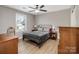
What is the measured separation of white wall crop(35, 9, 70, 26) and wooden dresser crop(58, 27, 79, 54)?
16 cm

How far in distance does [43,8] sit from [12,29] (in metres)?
0.81

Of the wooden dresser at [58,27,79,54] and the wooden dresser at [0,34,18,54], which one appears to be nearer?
the wooden dresser at [0,34,18,54]

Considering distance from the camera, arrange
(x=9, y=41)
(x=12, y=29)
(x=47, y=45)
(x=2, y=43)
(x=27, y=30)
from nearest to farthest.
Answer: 1. (x=2, y=43)
2. (x=9, y=41)
3. (x=12, y=29)
4. (x=27, y=30)
5. (x=47, y=45)

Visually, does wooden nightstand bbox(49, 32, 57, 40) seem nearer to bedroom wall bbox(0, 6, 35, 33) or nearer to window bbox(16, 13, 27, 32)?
bedroom wall bbox(0, 6, 35, 33)

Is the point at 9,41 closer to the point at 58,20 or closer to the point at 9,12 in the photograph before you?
the point at 9,12

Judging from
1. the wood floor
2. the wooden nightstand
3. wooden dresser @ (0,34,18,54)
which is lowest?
the wood floor

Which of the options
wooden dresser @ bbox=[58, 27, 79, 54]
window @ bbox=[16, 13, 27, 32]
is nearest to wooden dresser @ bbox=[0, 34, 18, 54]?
window @ bbox=[16, 13, 27, 32]

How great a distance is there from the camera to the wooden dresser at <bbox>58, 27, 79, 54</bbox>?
1664 mm

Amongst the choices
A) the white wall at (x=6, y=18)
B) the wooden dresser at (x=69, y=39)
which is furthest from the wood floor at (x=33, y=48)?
the white wall at (x=6, y=18)

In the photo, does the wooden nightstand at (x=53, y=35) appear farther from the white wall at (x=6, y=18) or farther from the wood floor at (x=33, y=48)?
the white wall at (x=6, y=18)

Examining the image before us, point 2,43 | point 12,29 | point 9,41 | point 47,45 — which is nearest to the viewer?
point 2,43

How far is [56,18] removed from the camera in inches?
74.4

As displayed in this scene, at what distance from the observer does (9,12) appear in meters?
1.73
